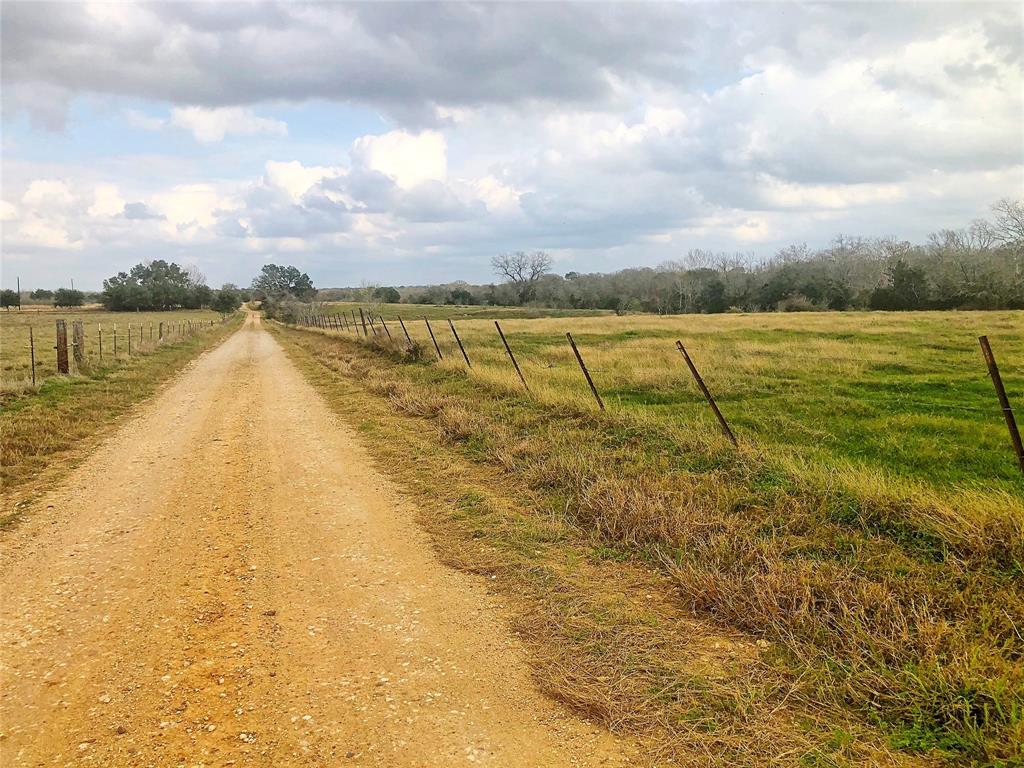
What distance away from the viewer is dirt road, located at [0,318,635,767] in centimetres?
327

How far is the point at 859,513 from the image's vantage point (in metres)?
5.73

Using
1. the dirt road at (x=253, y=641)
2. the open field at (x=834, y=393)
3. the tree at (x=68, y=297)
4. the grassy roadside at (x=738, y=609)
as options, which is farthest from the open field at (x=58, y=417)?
the tree at (x=68, y=297)

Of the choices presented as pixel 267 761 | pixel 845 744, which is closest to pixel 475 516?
pixel 267 761

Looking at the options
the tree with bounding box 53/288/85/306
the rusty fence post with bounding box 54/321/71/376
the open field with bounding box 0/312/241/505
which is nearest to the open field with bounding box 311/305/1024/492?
the open field with bounding box 0/312/241/505

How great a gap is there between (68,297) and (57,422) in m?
124

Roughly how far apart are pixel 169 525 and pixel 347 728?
3.94 m

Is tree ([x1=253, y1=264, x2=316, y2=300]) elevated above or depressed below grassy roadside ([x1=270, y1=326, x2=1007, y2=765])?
above

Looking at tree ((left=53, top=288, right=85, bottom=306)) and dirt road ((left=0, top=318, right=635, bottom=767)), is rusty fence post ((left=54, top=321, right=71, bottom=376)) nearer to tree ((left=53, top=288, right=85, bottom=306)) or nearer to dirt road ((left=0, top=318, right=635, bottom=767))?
dirt road ((left=0, top=318, right=635, bottom=767))

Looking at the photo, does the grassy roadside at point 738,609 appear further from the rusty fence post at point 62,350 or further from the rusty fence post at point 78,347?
the rusty fence post at point 78,347

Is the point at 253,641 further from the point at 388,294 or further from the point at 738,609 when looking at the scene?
the point at 388,294

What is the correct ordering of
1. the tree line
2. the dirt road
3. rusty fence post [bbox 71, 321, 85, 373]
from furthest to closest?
1. the tree line
2. rusty fence post [bbox 71, 321, 85, 373]
3. the dirt road

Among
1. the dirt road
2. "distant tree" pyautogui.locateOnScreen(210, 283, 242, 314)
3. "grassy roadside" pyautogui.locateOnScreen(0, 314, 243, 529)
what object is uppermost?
"distant tree" pyautogui.locateOnScreen(210, 283, 242, 314)

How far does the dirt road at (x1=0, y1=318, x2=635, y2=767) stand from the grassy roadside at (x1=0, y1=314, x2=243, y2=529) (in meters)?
0.81

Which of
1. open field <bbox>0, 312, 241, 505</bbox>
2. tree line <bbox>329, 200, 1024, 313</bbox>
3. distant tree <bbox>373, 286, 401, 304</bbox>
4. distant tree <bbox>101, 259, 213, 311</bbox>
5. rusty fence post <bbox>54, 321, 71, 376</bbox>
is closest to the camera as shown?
open field <bbox>0, 312, 241, 505</bbox>
